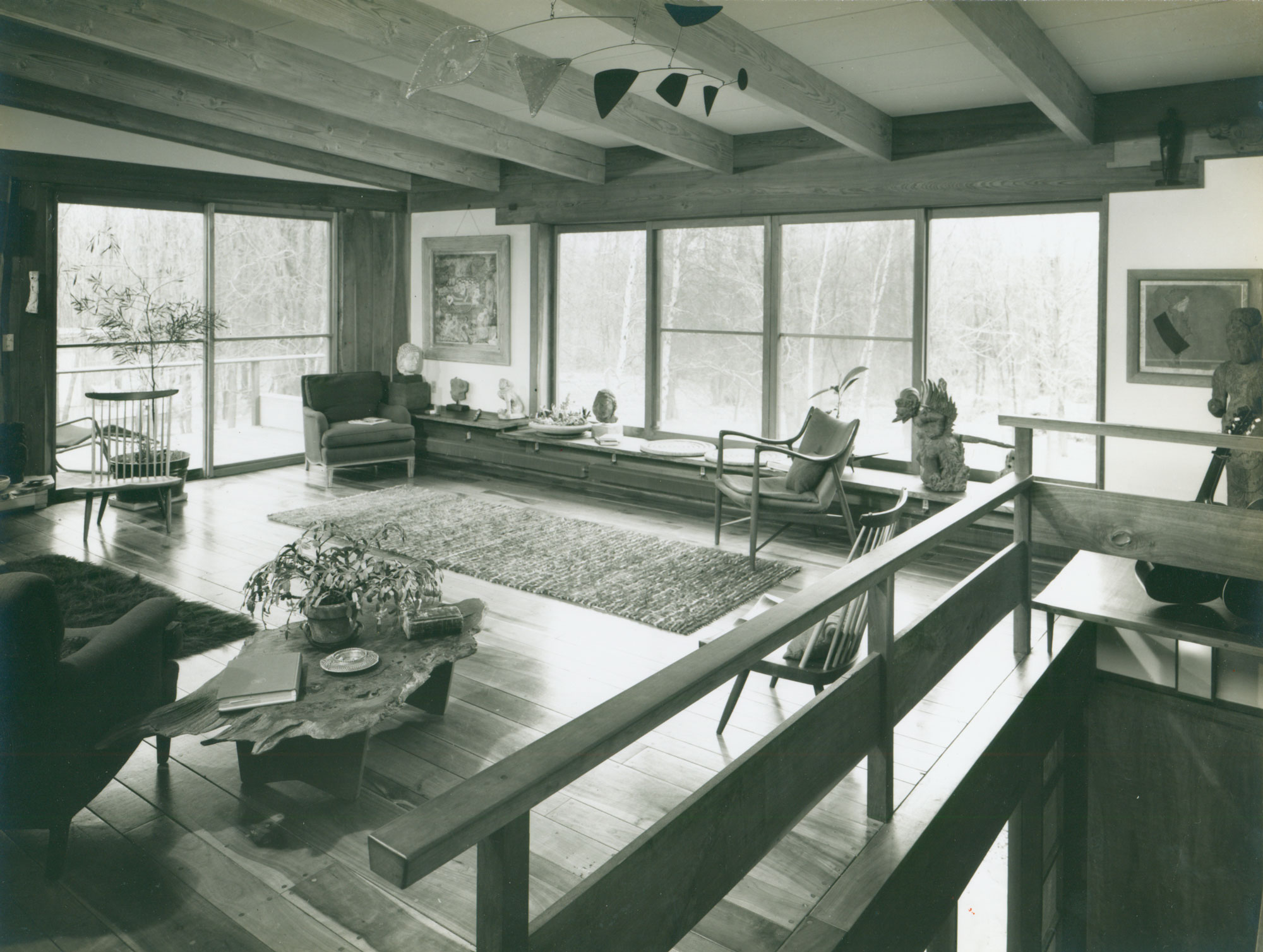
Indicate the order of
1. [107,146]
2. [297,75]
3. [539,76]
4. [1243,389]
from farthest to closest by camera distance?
[107,146] → [297,75] → [1243,389] → [539,76]

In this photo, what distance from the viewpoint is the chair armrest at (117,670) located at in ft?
8.70

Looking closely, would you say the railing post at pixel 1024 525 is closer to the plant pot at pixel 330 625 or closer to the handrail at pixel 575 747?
the handrail at pixel 575 747

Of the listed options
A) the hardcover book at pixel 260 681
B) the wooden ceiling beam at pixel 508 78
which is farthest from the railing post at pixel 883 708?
the wooden ceiling beam at pixel 508 78

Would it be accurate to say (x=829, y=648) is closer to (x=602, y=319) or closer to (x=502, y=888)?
(x=502, y=888)

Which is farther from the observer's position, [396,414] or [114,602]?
[396,414]

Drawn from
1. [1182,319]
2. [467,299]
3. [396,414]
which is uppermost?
[467,299]

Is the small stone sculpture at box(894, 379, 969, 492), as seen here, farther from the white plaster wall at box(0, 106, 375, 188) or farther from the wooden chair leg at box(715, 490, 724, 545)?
the white plaster wall at box(0, 106, 375, 188)

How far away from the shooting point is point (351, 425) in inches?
310

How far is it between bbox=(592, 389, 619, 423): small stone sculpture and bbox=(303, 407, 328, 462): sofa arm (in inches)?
87.8

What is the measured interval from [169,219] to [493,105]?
292 cm

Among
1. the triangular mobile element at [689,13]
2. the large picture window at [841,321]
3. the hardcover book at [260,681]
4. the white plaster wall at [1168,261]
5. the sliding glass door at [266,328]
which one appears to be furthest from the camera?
the sliding glass door at [266,328]

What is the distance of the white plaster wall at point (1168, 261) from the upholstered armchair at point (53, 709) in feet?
16.2

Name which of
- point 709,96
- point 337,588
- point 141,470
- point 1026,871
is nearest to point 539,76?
point 709,96

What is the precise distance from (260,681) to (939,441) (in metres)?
4.03
